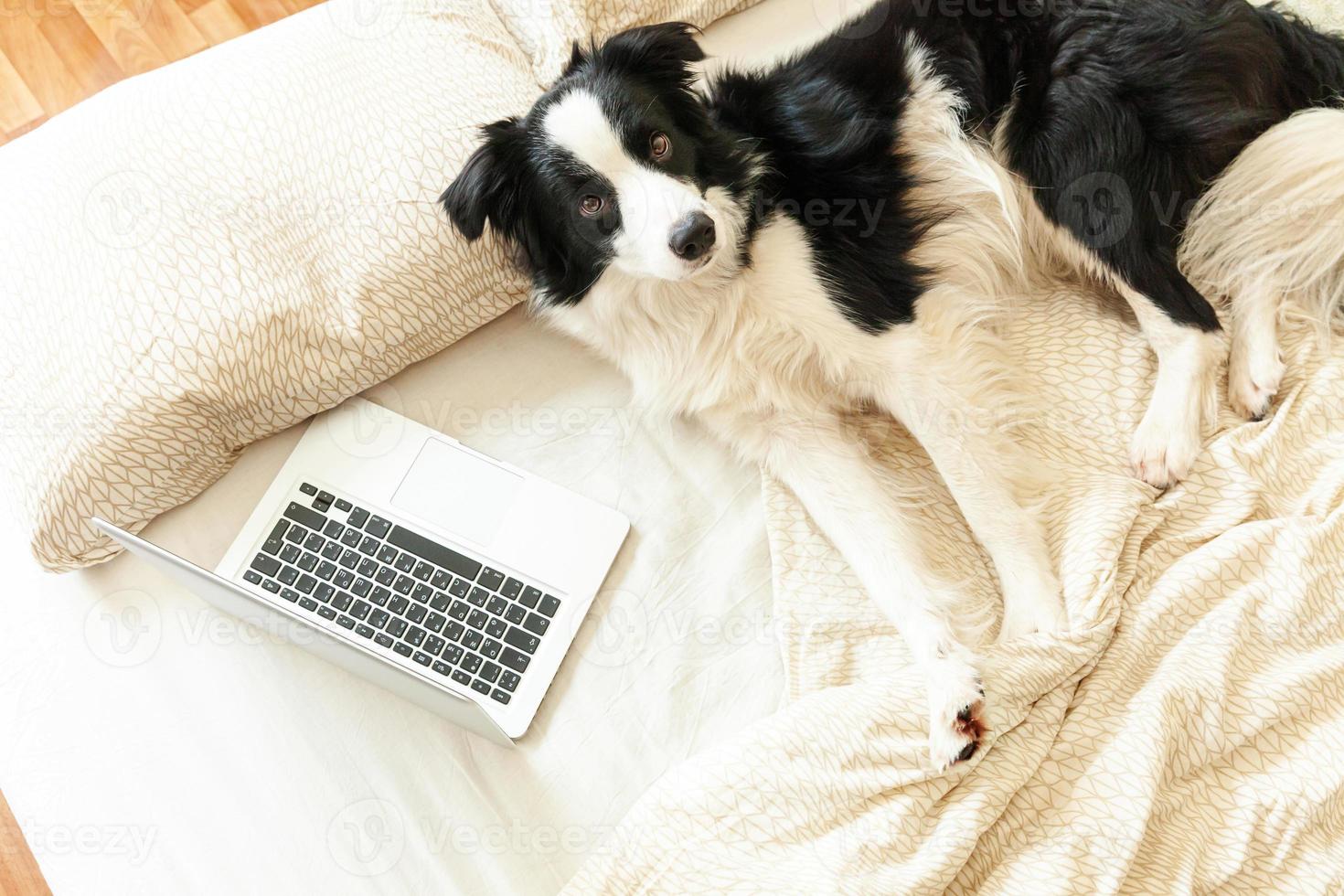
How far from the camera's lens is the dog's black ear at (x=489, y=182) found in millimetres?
1710

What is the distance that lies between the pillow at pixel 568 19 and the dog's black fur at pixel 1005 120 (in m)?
0.31

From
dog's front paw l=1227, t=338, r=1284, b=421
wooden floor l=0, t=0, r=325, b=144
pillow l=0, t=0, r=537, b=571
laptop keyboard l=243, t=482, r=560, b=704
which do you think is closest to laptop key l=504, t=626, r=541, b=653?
laptop keyboard l=243, t=482, r=560, b=704

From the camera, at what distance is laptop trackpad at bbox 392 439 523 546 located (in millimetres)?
1925

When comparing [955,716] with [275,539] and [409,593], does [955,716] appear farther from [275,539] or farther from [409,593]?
[275,539]

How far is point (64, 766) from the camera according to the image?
178 cm

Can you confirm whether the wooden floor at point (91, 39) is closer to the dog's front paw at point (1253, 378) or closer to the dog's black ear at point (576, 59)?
the dog's black ear at point (576, 59)

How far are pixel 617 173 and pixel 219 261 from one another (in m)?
0.87

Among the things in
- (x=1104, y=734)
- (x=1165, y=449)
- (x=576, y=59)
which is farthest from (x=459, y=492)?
(x=1165, y=449)

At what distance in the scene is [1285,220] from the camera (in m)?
1.91

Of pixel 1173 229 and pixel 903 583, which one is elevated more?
pixel 1173 229

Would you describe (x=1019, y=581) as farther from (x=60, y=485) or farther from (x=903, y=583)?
(x=60, y=485)

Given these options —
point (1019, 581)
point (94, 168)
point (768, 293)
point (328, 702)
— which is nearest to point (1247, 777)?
point (1019, 581)

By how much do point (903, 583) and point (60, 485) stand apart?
5.58ft

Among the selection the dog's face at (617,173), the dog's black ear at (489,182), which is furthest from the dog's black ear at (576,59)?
the dog's black ear at (489,182)
